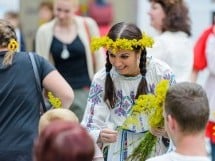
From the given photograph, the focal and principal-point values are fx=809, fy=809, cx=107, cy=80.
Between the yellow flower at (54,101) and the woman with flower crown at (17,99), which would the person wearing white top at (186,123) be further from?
the woman with flower crown at (17,99)

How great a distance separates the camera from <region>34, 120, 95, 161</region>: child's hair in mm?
2938

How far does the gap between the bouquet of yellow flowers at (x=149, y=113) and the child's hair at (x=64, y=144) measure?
4.83ft

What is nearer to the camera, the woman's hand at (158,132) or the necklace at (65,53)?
the woman's hand at (158,132)

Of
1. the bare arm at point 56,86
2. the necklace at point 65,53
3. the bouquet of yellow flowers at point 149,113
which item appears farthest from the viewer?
the necklace at point 65,53

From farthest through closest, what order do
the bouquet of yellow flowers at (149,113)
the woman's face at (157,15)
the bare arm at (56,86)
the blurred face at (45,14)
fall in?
the blurred face at (45,14), the woman's face at (157,15), the bare arm at (56,86), the bouquet of yellow flowers at (149,113)

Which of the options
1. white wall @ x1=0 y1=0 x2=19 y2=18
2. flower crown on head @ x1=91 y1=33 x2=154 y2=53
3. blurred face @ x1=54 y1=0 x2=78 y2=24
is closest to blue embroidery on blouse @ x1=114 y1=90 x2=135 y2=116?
flower crown on head @ x1=91 y1=33 x2=154 y2=53

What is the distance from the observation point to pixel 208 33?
6609 mm

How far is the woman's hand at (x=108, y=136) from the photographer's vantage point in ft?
15.7

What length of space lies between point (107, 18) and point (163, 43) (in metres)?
4.50

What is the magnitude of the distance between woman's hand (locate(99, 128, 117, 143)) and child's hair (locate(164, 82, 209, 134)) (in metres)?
1.00

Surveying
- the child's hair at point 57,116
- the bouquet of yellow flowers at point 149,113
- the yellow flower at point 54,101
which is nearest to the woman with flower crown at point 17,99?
the yellow flower at point 54,101

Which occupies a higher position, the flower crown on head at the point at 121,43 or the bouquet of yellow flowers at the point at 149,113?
the flower crown on head at the point at 121,43

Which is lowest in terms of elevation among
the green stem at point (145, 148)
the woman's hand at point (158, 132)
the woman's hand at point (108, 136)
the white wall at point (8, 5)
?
the white wall at point (8, 5)

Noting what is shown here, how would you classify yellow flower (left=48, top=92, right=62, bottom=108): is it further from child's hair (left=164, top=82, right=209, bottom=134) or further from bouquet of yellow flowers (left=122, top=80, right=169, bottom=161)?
child's hair (left=164, top=82, right=209, bottom=134)
